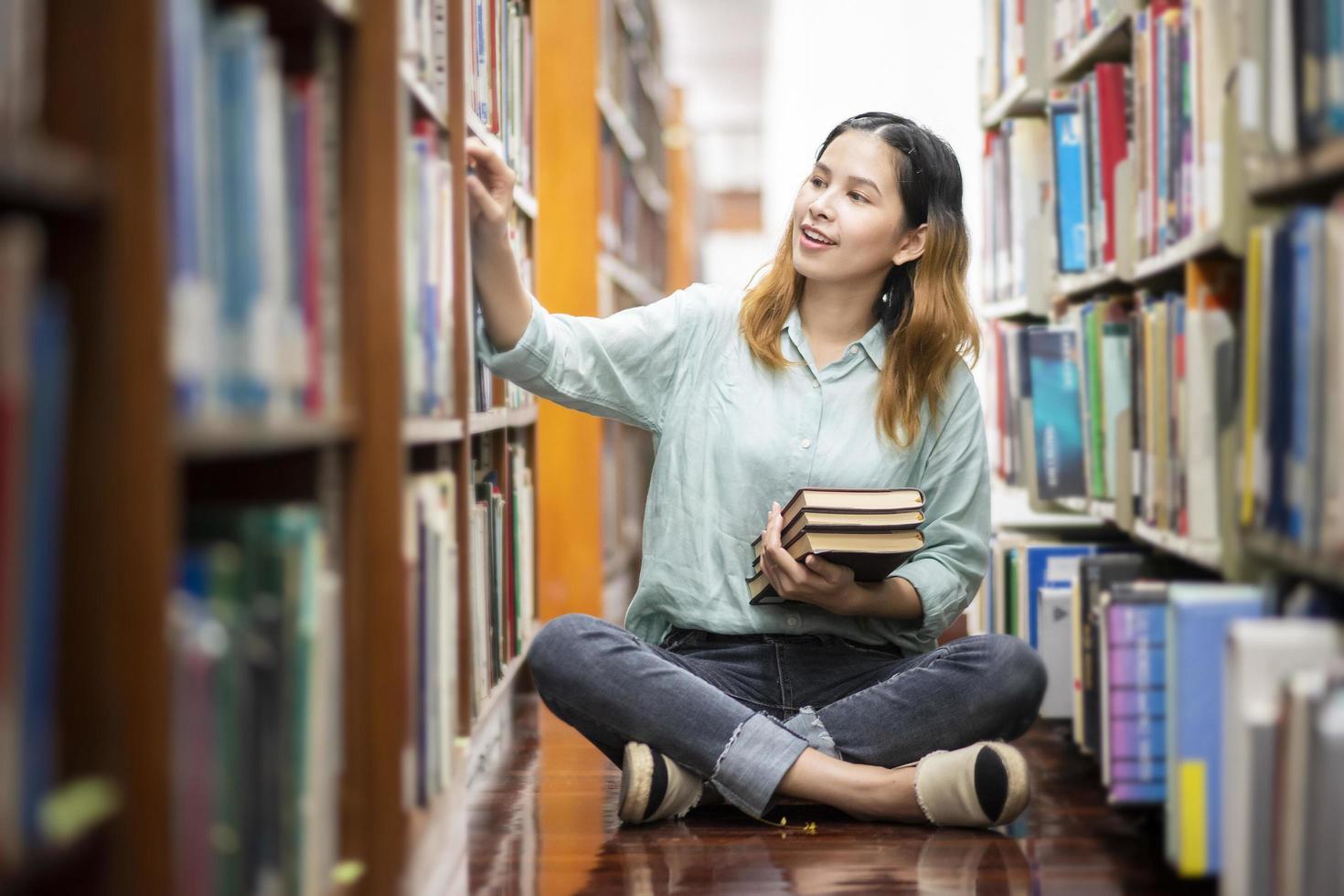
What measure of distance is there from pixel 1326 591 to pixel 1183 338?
1.40 feet

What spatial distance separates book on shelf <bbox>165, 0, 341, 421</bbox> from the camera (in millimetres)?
857

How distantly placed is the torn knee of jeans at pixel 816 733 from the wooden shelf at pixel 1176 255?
76 cm

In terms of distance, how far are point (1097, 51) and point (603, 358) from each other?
0.96 metres

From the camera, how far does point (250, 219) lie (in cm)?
97

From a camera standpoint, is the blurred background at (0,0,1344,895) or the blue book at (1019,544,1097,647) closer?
the blurred background at (0,0,1344,895)

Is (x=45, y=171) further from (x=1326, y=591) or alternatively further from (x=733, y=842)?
(x=733, y=842)

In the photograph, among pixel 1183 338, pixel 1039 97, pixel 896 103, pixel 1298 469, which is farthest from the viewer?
pixel 896 103

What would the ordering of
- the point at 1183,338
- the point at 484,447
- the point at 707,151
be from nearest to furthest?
the point at 1183,338
the point at 484,447
the point at 707,151

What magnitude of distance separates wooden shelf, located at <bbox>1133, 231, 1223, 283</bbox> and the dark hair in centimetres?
29

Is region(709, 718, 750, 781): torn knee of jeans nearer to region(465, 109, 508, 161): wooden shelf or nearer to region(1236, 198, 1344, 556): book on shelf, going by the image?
region(1236, 198, 1344, 556): book on shelf

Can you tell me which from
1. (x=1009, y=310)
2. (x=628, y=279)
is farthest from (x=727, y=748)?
(x=628, y=279)

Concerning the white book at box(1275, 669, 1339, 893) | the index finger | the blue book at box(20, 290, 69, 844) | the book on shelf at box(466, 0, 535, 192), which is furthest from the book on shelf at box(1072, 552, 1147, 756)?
the blue book at box(20, 290, 69, 844)

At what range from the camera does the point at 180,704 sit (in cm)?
85

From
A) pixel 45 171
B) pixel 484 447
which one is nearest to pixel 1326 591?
pixel 45 171
